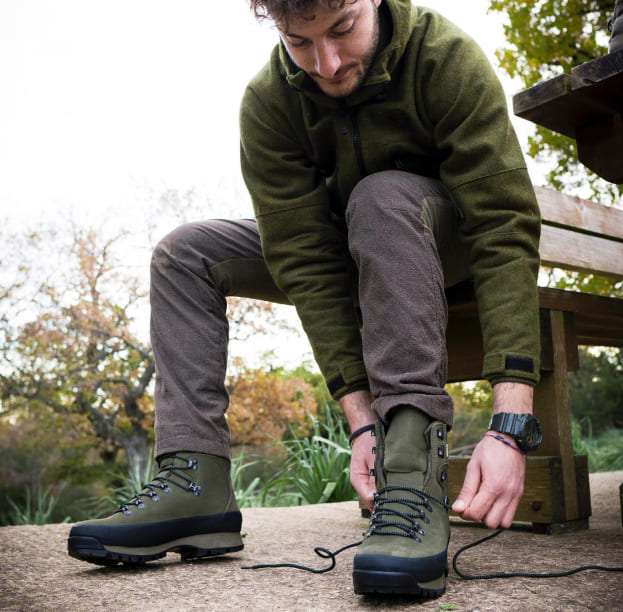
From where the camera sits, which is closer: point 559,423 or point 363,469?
point 363,469

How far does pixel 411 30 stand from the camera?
1298mm

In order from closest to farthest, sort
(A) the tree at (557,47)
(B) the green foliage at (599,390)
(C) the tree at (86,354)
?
(A) the tree at (557,47)
(B) the green foliage at (599,390)
(C) the tree at (86,354)

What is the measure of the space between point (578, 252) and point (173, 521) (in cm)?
195

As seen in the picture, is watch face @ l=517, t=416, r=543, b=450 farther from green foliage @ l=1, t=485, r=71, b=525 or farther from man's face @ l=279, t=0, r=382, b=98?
green foliage @ l=1, t=485, r=71, b=525

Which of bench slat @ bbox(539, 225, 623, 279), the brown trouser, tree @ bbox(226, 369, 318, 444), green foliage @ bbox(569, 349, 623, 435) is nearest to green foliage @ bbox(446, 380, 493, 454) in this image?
green foliage @ bbox(569, 349, 623, 435)

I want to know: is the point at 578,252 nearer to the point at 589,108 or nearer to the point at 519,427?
the point at 589,108

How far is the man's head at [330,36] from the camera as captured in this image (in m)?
1.11

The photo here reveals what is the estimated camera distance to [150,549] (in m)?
1.20

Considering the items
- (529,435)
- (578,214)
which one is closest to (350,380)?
(529,435)

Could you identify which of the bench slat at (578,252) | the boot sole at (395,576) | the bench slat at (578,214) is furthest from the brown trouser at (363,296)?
the bench slat at (578,252)

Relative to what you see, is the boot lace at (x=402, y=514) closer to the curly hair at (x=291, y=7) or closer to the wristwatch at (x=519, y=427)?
the wristwatch at (x=519, y=427)

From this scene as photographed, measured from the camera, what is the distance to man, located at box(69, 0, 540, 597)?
1.00 meters

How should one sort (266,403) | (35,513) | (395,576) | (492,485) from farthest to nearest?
(266,403) < (35,513) < (492,485) < (395,576)

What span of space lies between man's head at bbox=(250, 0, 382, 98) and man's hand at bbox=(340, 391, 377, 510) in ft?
1.99
